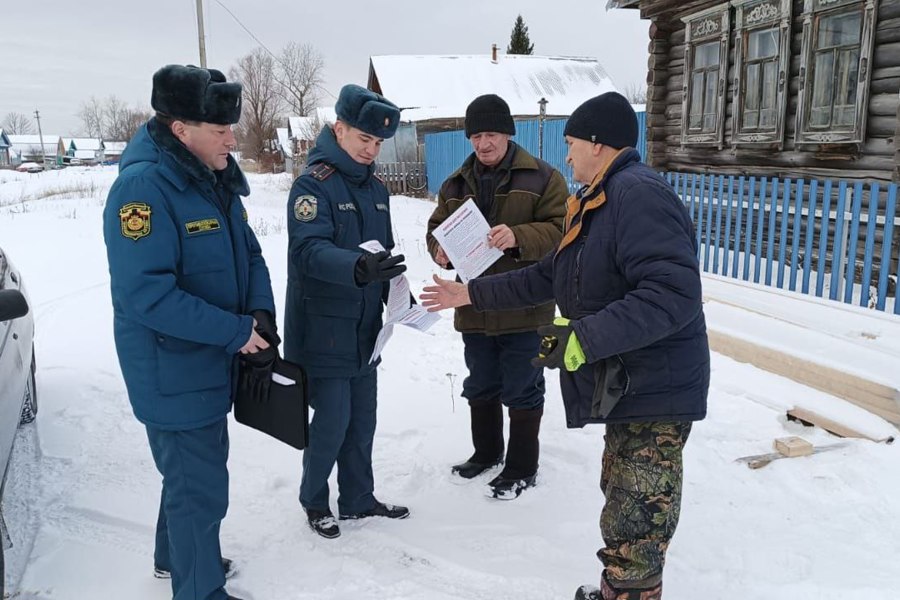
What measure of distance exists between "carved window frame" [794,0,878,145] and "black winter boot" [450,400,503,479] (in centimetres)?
608

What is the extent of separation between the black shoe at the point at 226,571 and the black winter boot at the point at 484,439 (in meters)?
1.33

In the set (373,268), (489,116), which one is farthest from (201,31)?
(373,268)

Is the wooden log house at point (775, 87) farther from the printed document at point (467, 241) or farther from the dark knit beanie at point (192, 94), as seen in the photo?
the dark knit beanie at point (192, 94)

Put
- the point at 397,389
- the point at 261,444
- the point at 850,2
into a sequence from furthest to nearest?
the point at 850,2 → the point at 397,389 → the point at 261,444

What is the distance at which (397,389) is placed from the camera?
500cm

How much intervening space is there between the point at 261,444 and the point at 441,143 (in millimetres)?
18259

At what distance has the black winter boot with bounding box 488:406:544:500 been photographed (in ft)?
11.8

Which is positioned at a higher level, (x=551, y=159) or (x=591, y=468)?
(x=551, y=159)

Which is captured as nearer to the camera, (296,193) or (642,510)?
(642,510)

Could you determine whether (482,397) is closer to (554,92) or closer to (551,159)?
(551,159)

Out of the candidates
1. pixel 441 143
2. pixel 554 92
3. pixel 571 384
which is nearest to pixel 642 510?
pixel 571 384

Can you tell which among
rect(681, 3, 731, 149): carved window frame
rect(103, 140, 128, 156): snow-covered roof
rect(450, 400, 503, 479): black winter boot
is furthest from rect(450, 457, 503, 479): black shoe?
rect(103, 140, 128, 156): snow-covered roof

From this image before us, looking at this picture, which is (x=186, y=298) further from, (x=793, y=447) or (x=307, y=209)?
(x=793, y=447)

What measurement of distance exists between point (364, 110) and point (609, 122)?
1112mm
